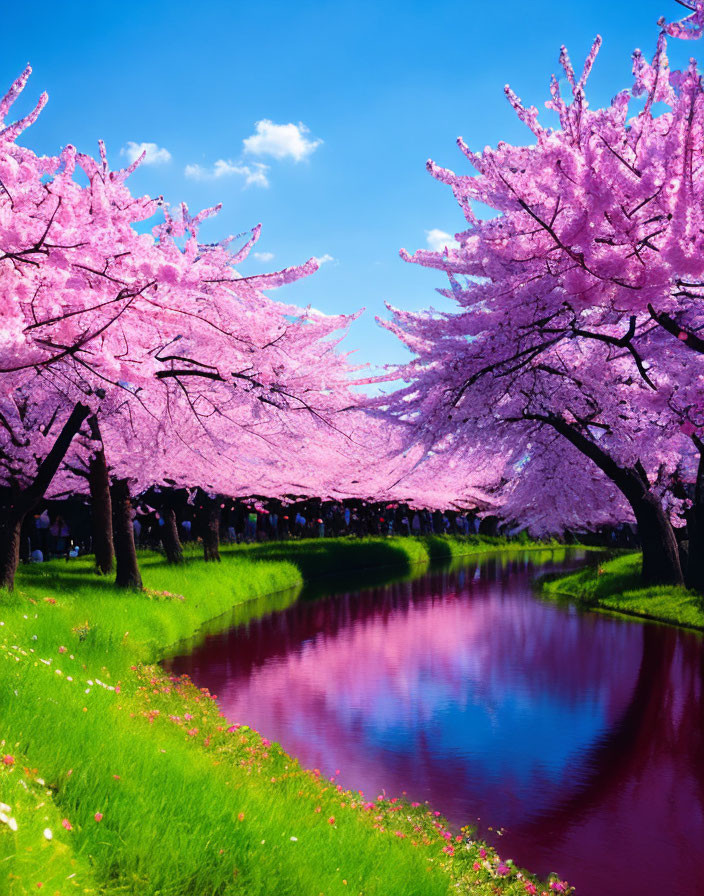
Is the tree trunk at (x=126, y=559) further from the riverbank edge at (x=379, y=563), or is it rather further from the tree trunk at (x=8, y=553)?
the tree trunk at (x=8, y=553)

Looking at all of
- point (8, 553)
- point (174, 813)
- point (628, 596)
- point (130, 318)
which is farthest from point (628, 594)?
point (174, 813)

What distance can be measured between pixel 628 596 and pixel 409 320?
1138 cm

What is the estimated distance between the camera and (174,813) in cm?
479

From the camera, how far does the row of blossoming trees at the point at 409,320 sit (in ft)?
23.8

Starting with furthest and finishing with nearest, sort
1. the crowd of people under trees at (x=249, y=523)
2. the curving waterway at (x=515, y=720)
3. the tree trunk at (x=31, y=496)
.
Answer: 1. the crowd of people under trees at (x=249, y=523)
2. the tree trunk at (x=31, y=496)
3. the curving waterway at (x=515, y=720)

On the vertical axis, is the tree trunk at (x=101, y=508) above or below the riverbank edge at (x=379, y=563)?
above

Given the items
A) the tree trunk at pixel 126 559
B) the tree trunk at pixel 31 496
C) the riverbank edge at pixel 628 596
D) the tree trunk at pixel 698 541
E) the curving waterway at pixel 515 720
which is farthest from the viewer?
the tree trunk at pixel 698 541

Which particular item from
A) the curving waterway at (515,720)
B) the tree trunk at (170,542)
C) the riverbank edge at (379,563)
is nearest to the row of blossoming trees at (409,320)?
the riverbank edge at (379,563)

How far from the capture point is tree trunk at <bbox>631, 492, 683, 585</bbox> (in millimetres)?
19234

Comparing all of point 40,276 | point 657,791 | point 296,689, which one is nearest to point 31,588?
point 296,689

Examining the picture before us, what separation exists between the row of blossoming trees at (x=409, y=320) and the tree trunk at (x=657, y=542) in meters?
1.15

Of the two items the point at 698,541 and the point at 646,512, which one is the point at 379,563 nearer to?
the point at 646,512

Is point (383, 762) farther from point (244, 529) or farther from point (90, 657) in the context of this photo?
point (244, 529)

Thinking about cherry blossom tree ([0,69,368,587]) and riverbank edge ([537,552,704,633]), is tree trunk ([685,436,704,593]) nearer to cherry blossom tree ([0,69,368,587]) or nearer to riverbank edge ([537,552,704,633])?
Result: riverbank edge ([537,552,704,633])
